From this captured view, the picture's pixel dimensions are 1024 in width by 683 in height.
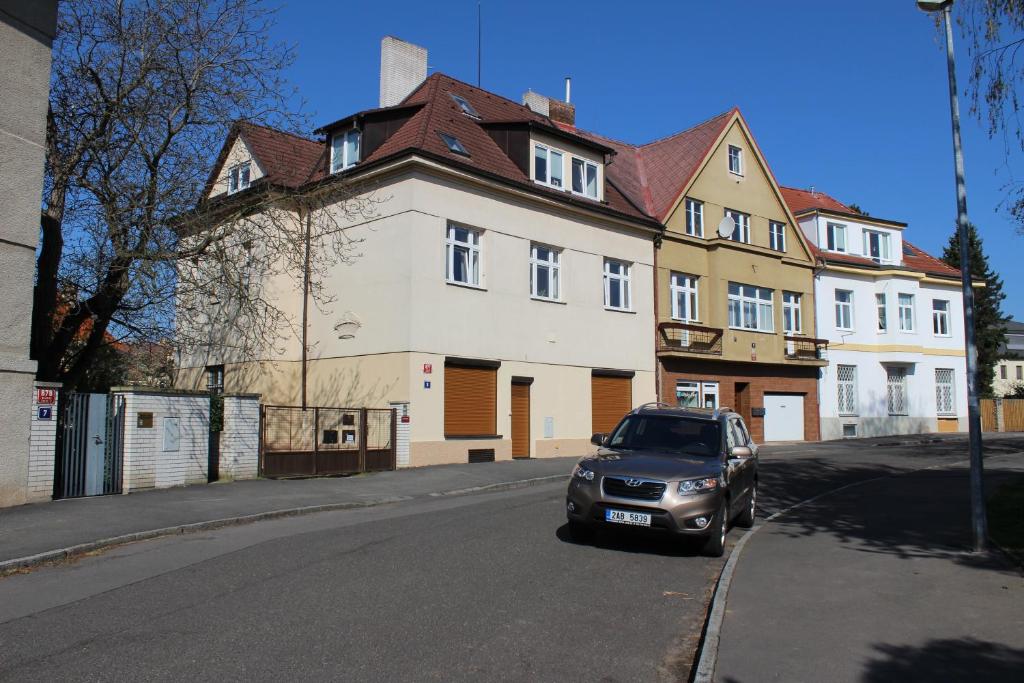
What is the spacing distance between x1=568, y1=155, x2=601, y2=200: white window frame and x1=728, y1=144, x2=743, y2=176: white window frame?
895 cm

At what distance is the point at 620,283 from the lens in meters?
28.8

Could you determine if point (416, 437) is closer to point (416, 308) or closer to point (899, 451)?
point (416, 308)

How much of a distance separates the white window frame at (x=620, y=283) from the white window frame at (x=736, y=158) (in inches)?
354

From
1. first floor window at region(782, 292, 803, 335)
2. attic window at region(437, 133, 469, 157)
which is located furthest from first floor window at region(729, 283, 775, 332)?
attic window at region(437, 133, 469, 157)

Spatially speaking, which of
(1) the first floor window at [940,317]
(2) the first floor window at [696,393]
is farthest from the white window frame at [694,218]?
(1) the first floor window at [940,317]

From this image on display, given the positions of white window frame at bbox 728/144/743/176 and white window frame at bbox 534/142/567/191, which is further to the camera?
white window frame at bbox 728/144/743/176

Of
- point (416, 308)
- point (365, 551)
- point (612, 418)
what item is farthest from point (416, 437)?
point (365, 551)

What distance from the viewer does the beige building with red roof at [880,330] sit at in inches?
1508

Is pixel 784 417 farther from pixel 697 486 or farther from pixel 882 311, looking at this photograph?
pixel 697 486

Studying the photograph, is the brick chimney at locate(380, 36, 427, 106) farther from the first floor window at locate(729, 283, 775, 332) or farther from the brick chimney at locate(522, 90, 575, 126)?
the first floor window at locate(729, 283, 775, 332)

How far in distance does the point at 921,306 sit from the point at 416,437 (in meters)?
30.5

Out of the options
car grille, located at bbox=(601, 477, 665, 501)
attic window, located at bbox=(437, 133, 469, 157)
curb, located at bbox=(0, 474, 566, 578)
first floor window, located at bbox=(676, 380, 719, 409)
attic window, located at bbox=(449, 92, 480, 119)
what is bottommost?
curb, located at bbox=(0, 474, 566, 578)

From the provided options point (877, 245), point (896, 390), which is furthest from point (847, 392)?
point (877, 245)

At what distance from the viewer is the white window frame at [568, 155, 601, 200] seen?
27.5 metres
